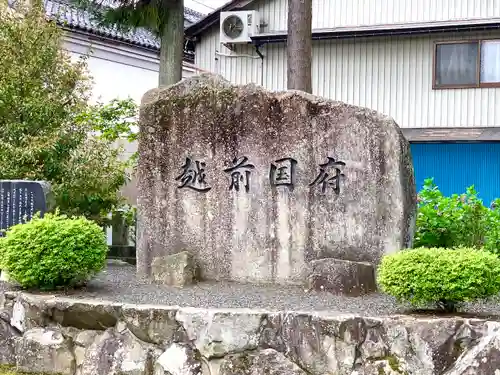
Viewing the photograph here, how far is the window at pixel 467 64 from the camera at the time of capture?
1803 centimetres

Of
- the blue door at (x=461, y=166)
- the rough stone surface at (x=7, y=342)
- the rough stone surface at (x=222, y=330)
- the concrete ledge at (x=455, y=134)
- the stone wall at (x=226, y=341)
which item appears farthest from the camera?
the blue door at (x=461, y=166)

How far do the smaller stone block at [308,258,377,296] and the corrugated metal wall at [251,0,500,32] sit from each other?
11.7 meters

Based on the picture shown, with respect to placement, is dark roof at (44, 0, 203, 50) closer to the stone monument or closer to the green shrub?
the stone monument

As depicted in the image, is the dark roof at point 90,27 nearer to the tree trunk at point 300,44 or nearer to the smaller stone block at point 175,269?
the tree trunk at point 300,44

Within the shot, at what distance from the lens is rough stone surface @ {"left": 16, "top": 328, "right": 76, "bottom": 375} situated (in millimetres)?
7332

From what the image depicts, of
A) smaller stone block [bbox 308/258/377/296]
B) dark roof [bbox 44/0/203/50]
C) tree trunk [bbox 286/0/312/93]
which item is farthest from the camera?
dark roof [bbox 44/0/203/50]

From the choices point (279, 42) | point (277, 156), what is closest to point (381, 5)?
point (279, 42)

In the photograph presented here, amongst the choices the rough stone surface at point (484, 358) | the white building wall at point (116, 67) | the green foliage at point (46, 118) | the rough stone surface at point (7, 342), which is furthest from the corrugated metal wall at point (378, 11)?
the rough stone surface at point (484, 358)

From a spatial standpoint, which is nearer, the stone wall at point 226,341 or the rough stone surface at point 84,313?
the stone wall at point 226,341

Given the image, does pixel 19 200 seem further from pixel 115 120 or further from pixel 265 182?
pixel 115 120

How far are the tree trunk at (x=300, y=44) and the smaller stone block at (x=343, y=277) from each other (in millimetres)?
5553

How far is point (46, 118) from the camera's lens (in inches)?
443

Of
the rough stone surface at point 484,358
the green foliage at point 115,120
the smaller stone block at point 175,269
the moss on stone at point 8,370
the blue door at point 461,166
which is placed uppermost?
the green foliage at point 115,120

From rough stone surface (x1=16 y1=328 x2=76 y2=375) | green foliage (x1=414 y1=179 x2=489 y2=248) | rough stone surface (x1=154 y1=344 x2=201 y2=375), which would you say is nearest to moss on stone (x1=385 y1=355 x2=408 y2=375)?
rough stone surface (x1=154 y1=344 x2=201 y2=375)
